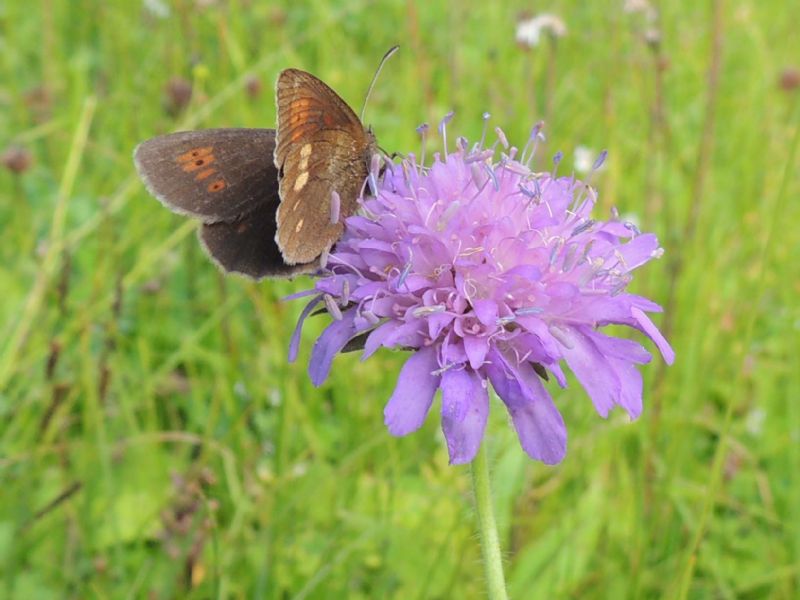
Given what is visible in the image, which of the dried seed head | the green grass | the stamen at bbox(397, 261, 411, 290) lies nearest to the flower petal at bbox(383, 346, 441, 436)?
the stamen at bbox(397, 261, 411, 290)

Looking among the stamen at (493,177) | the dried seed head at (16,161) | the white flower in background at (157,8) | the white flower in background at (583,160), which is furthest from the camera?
the white flower in background at (157,8)

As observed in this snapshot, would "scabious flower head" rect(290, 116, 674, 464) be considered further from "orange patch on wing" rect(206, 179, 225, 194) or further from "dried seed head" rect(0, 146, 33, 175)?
"dried seed head" rect(0, 146, 33, 175)

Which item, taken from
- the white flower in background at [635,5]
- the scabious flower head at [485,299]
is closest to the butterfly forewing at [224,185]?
the scabious flower head at [485,299]

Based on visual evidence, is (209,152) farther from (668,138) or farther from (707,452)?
(668,138)

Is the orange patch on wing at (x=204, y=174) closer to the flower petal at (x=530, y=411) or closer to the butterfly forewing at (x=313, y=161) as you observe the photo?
the butterfly forewing at (x=313, y=161)

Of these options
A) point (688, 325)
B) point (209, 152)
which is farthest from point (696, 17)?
point (209, 152)
